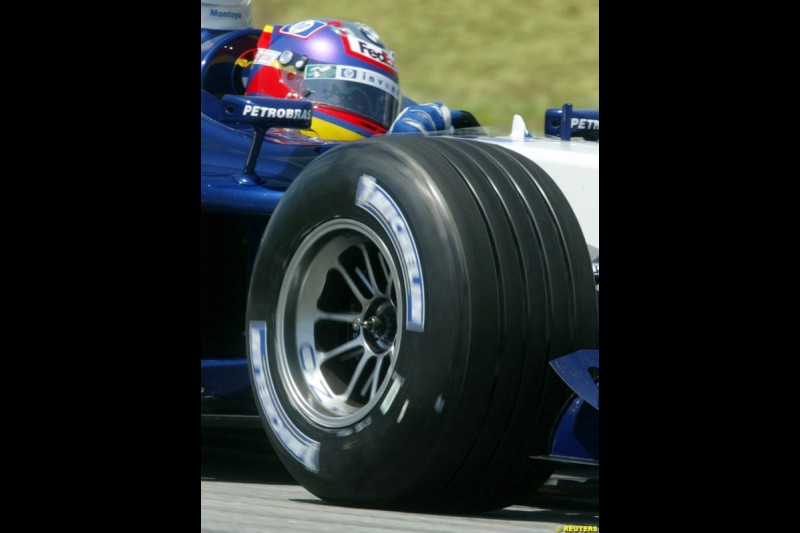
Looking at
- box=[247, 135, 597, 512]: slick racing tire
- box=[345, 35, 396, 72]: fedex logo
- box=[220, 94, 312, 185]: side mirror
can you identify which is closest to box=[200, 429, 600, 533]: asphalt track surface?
box=[247, 135, 597, 512]: slick racing tire

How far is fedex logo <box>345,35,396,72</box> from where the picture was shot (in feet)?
16.5

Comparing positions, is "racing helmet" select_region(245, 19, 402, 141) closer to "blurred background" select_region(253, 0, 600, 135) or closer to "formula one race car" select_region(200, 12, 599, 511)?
"blurred background" select_region(253, 0, 600, 135)

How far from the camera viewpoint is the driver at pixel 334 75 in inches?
194

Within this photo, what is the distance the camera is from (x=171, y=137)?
8.71 feet

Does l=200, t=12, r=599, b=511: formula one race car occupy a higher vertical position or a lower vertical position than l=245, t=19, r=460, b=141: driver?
lower

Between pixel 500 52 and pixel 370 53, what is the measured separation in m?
1.52

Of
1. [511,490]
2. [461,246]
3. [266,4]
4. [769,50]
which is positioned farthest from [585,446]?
[266,4]

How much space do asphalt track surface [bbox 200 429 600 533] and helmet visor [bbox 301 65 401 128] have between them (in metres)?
1.42

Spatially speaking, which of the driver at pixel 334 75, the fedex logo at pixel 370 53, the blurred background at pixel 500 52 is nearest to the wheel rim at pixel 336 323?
the blurred background at pixel 500 52

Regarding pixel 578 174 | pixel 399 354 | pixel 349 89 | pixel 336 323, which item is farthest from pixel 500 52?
pixel 349 89

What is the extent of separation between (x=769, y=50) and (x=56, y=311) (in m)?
1.36

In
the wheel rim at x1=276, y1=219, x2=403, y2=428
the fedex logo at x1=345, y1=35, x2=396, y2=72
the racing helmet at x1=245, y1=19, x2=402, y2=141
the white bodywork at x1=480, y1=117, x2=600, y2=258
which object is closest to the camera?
the wheel rim at x1=276, y1=219, x2=403, y2=428

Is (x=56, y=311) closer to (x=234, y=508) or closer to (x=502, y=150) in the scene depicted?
(x=234, y=508)

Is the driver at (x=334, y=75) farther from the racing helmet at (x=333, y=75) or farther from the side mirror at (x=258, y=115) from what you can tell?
the side mirror at (x=258, y=115)
